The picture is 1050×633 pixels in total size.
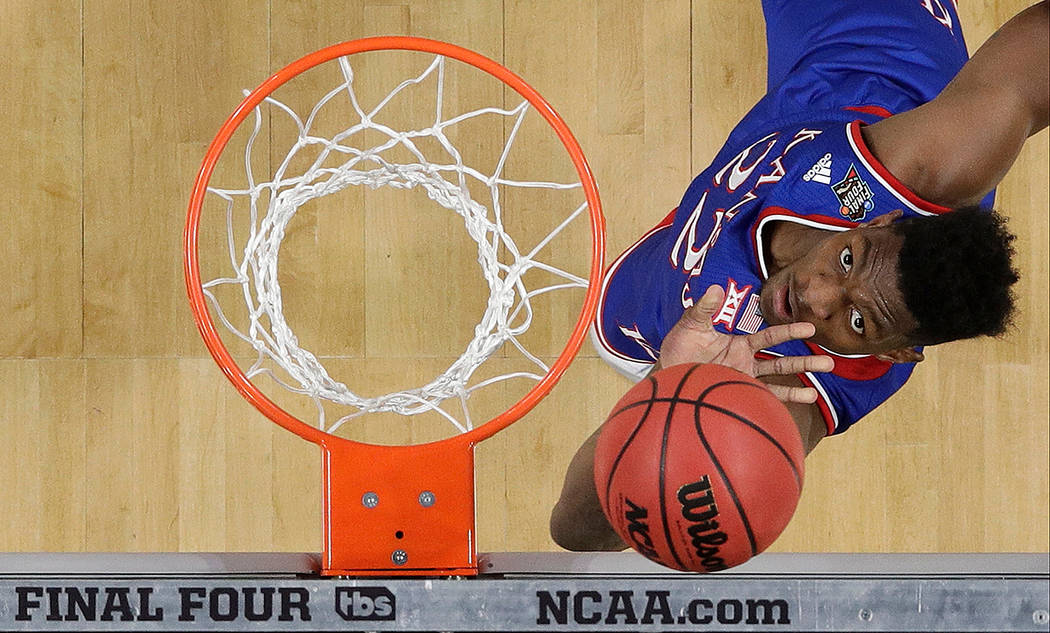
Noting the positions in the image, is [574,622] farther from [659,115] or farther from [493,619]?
[659,115]

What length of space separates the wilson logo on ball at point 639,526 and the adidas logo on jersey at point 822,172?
512 millimetres

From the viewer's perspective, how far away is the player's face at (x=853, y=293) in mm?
1043

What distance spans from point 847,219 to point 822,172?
6 cm

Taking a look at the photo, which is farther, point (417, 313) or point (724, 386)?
point (417, 313)

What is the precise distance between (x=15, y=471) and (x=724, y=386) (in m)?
1.44

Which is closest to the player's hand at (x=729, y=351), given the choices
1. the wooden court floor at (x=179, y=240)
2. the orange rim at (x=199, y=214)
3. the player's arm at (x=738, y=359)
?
the player's arm at (x=738, y=359)

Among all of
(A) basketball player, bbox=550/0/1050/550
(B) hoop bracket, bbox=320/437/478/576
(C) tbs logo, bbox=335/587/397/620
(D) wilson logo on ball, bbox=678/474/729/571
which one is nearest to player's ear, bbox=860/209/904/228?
(A) basketball player, bbox=550/0/1050/550

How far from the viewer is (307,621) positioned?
0.91 m

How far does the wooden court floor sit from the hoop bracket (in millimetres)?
741

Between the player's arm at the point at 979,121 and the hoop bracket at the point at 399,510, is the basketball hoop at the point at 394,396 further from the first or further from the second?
the player's arm at the point at 979,121

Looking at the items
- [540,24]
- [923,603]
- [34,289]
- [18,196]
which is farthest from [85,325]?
[923,603]

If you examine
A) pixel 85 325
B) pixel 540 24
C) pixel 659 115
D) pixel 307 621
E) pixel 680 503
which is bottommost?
pixel 307 621

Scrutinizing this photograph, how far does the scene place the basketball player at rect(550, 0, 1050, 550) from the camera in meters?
1.04

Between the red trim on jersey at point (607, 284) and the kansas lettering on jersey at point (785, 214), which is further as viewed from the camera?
the red trim on jersey at point (607, 284)
